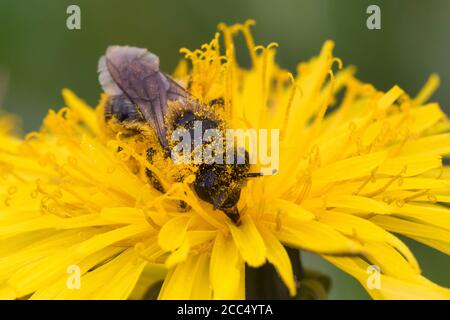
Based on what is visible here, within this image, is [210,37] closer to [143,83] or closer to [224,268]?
[143,83]

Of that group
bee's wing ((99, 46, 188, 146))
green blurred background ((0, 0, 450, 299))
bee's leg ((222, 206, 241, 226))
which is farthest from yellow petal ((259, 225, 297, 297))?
green blurred background ((0, 0, 450, 299))

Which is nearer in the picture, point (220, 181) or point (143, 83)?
point (220, 181)

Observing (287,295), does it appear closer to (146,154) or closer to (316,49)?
(146,154)

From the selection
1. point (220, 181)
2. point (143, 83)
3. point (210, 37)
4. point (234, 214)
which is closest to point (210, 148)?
point (220, 181)

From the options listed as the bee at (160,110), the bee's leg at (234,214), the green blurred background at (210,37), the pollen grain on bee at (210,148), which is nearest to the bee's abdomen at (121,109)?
the bee at (160,110)

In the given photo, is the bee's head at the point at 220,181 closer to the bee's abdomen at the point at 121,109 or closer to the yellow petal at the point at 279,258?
the yellow petal at the point at 279,258

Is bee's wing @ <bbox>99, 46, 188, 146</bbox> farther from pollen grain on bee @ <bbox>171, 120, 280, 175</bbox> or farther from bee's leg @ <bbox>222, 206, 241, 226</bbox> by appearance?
bee's leg @ <bbox>222, 206, 241, 226</bbox>
